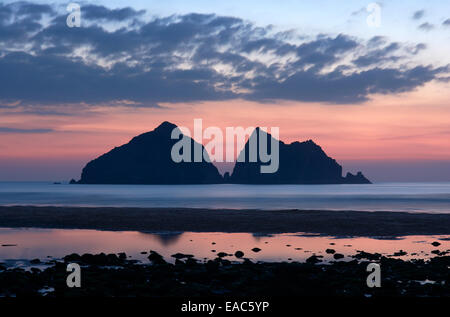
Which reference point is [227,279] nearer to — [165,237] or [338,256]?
[338,256]

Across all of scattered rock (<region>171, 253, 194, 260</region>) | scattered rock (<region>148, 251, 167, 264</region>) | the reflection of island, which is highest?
scattered rock (<region>148, 251, 167, 264</region>)

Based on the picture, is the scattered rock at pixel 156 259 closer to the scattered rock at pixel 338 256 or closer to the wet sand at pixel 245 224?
the scattered rock at pixel 338 256

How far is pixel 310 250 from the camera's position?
28.3 m

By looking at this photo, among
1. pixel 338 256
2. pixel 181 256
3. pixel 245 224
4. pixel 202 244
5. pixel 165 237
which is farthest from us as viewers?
pixel 245 224

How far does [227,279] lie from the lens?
63.0ft

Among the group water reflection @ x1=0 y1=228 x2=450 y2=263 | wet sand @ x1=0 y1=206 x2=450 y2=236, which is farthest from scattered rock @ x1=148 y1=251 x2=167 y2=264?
wet sand @ x1=0 y1=206 x2=450 y2=236

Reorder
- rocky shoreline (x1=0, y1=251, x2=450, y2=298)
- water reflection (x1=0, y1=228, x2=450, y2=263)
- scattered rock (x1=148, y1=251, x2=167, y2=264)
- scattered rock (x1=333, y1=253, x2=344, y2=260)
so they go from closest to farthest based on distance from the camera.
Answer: rocky shoreline (x1=0, y1=251, x2=450, y2=298) < scattered rock (x1=148, y1=251, x2=167, y2=264) < scattered rock (x1=333, y1=253, x2=344, y2=260) < water reflection (x1=0, y1=228, x2=450, y2=263)

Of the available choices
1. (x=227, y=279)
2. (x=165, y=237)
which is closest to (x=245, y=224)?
(x=165, y=237)

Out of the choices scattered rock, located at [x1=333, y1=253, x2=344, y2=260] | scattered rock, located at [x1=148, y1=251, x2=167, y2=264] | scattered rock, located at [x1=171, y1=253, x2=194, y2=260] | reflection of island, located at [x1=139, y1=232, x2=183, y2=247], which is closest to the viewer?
scattered rock, located at [x1=148, y1=251, x2=167, y2=264]

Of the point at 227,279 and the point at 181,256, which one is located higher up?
the point at 227,279

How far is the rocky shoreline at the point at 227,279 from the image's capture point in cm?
1689

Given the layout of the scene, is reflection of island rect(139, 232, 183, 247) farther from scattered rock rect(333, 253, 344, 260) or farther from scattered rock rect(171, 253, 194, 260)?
scattered rock rect(333, 253, 344, 260)

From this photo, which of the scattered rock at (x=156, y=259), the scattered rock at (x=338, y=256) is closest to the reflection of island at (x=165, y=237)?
the scattered rock at (x=156, y=259)

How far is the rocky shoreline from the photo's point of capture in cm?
→ 1689
